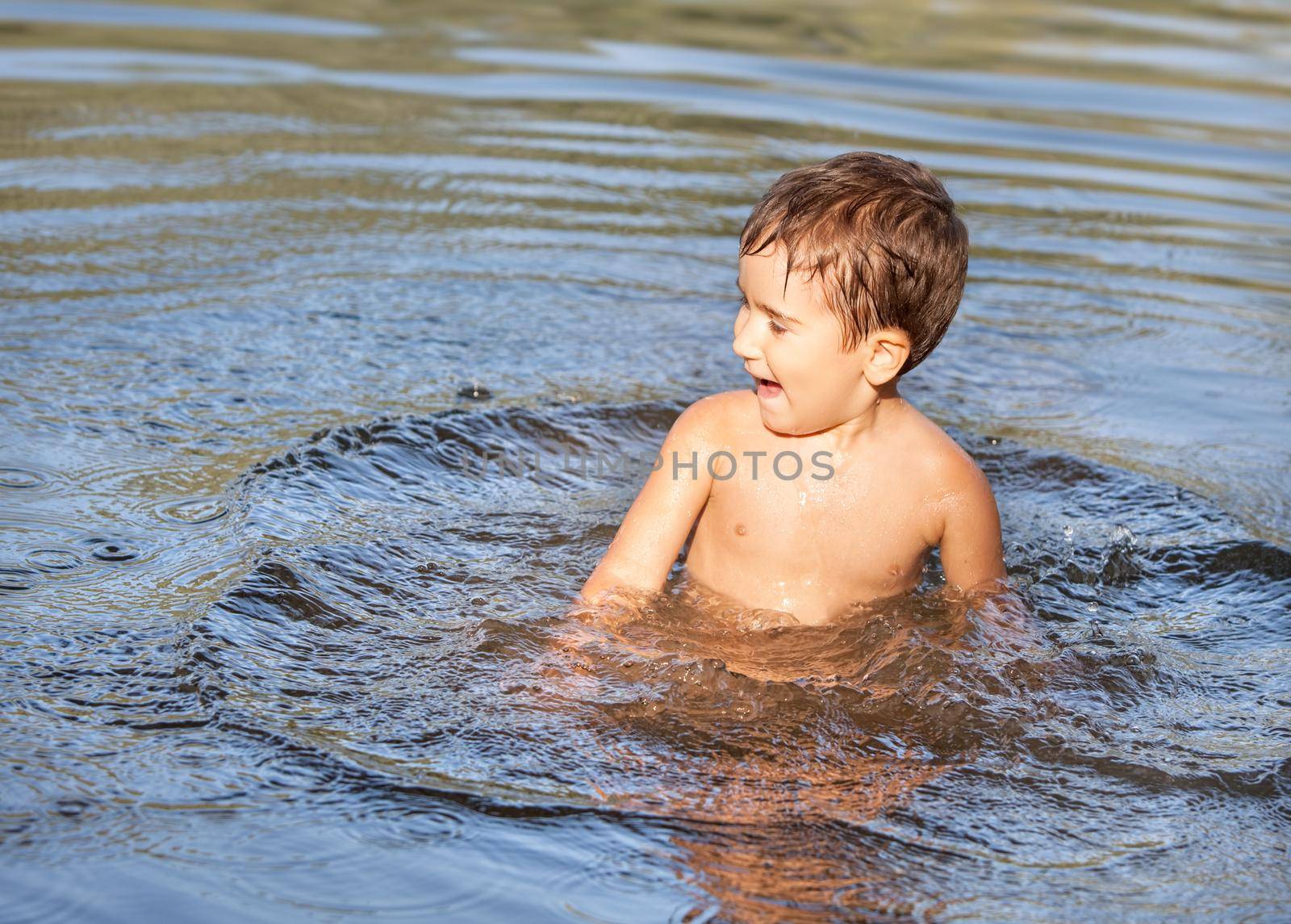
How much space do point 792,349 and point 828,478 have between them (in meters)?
0.37

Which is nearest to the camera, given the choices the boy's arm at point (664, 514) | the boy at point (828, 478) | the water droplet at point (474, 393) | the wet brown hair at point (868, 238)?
the wet brown hair at point (868, 238)

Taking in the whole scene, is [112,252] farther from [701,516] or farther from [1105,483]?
[1105,483]

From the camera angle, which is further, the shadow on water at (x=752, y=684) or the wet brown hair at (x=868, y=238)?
the wet brown hair at (x=868, y=238)

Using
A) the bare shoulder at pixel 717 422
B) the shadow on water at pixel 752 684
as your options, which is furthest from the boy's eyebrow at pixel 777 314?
the shadow on water at pixel 752 684

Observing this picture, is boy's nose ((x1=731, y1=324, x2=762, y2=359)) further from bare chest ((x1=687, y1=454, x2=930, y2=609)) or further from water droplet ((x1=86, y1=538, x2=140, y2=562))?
water droplet ((x1=86, y1=538, x2=140, y2=562))

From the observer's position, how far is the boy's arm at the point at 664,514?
11.6ft

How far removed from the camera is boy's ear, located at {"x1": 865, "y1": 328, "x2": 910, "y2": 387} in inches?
136

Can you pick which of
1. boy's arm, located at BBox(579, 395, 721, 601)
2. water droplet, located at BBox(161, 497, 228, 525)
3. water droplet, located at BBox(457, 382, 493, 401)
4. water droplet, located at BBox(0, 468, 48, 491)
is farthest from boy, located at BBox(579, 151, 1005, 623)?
water droplet, located at BBox(0, 468, 48, 491)

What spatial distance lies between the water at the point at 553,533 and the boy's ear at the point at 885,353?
1.90 ft

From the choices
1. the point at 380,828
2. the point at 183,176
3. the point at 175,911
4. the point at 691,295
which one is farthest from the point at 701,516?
the point at 183,176

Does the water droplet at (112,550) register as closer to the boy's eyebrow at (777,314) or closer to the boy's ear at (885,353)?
the boy's eyebrow at (777,314)

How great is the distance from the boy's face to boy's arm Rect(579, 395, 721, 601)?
181 mm

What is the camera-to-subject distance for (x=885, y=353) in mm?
3477

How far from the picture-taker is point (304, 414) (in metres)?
4.58
